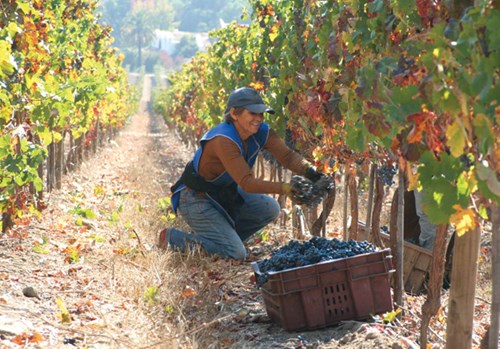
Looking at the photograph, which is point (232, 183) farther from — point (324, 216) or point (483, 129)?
point (483, 129)

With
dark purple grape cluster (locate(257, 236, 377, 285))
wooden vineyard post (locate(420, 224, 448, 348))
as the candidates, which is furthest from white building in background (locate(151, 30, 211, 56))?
wooden vineyard post (locate(420, 224, 448, 348))

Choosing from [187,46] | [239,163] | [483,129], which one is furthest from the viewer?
[187,46]

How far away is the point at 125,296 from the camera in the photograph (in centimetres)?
484

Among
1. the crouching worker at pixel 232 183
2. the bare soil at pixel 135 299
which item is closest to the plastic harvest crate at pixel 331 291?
the bare soil at pixel 135 299

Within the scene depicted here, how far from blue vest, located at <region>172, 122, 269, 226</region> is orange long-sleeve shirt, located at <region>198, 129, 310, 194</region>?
0.12 ft

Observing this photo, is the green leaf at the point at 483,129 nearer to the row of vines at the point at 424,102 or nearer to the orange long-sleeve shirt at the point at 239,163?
the row of vines at the point at 424,102

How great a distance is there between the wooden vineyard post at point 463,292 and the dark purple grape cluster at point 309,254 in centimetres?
103

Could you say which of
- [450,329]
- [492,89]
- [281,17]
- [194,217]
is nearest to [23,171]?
[194,217]

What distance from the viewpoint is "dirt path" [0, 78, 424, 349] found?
376 cm

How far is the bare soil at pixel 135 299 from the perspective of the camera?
3.77m

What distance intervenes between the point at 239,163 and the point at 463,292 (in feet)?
7.17

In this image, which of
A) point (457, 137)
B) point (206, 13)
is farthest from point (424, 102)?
point (206, 13)

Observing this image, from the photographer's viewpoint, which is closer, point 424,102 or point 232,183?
point 424,102

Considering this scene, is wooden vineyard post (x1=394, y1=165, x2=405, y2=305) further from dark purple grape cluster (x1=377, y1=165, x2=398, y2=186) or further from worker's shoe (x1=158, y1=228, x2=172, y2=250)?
worker's shoe (x1=158, y1=228, x2=172, y2=250)
